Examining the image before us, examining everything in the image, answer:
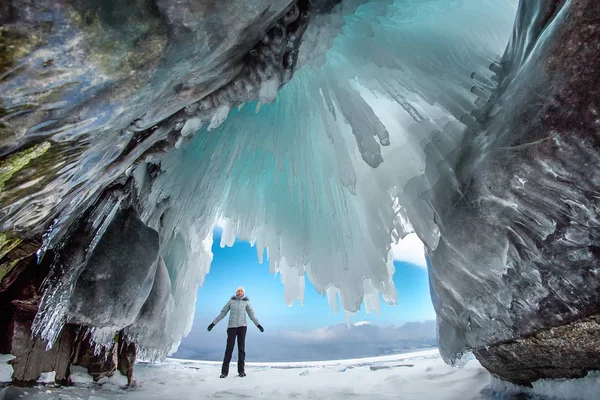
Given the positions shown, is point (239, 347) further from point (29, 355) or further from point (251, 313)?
point (29, 355)

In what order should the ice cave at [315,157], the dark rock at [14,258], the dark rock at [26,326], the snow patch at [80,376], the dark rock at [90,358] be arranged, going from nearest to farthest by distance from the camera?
1. the ice cave at [315,157]
2. the dark rock at [14,258]
3. the dark rock at [26,326]
4. the snow patch at [80,376]
5. the dark rock at [90,358]

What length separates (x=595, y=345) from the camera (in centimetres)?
242

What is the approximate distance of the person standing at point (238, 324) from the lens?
6320mm

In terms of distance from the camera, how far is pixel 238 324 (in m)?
6.59

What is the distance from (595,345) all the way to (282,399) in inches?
132

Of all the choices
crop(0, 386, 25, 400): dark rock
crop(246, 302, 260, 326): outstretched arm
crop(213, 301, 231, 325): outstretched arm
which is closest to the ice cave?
crop(0, 386, 25, 400): dark rock

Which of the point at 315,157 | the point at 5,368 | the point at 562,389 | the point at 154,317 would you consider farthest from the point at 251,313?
the point at 562,389

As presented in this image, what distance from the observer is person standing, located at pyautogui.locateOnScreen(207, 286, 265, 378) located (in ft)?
20.7

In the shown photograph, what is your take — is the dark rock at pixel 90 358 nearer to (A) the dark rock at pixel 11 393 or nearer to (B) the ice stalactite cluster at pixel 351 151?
(A) the dark rock at pixel 11 393

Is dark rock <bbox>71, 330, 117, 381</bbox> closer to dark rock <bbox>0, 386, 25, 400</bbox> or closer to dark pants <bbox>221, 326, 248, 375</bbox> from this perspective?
dark rock <bbox>0, 386, 25, 400</bbox>

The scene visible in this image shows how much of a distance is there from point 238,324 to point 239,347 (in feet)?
1.41

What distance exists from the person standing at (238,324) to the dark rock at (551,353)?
443 centimetres

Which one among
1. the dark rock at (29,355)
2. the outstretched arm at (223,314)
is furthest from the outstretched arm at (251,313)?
the dark rock at (29,355)

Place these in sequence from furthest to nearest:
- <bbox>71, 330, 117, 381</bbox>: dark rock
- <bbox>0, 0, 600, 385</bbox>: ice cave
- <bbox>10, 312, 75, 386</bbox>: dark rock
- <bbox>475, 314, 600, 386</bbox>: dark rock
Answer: <bbox>71, 330, 117, 381</bbox>: dark rock → <bbox>10, 312, 75, 386</bbox>: dark rock → <bbox>475, 314, 600, 386</bbox>: dark rock → <bbox>0, 0, 600, 385</bbox>: ice cave
